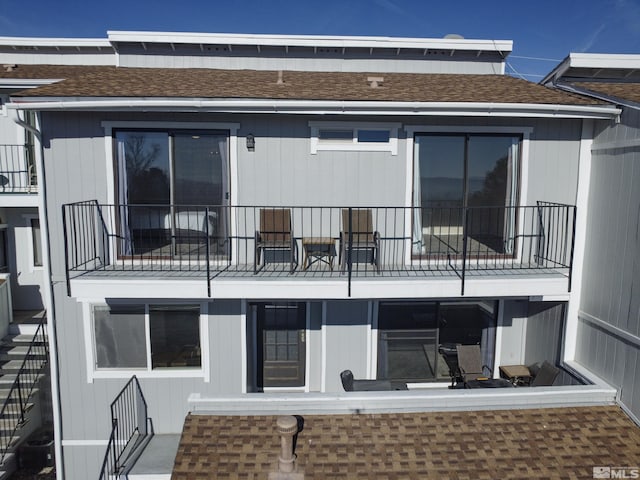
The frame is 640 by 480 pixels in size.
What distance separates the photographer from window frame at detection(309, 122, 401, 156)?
21.3 feet

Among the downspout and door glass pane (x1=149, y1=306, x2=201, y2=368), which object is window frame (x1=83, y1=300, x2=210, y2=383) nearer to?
door glass pane (x1=149, y1=306, x2=201, y2=368)

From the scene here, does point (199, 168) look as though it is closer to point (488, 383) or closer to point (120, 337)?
point (120, 337)

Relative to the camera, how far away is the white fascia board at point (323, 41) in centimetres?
850

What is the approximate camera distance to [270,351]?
7.21 meters

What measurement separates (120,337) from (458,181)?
6.17 m

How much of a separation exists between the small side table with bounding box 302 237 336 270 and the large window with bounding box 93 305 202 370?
1.99 m

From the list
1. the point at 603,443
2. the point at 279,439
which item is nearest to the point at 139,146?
the point at 279,439

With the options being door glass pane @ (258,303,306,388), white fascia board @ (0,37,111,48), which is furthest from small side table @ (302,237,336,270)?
white fascia board @ (0,37,111,48)

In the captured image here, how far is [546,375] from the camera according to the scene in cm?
647

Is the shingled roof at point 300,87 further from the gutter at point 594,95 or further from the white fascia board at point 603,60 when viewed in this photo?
the white fascia board at point 603,60

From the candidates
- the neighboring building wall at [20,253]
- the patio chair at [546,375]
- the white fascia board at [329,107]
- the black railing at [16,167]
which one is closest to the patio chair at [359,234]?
the white fascia board at [329,107]

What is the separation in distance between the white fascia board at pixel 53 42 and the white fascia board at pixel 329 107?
6.60 meters

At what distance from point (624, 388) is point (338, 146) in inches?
215

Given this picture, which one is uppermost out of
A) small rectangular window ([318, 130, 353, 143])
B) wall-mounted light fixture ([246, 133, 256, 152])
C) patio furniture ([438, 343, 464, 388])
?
small rectangular window ([318, 130, 353, 143])
